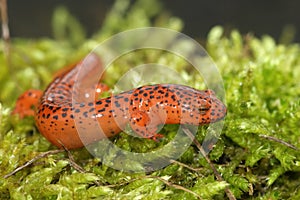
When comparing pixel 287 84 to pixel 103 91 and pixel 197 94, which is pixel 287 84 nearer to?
pixel 197 94

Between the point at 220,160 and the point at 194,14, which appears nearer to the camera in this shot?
the point at 220,160

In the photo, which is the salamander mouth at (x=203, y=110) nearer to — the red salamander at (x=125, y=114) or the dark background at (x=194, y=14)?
the red salamander at (x=125, y=114)

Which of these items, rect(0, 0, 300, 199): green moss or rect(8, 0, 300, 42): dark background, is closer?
rect(0, 0, 300, 199): green moss

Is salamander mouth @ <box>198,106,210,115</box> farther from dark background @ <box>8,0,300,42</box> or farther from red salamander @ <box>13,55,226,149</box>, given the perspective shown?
dark background @ <box>8,0,300,42</box>

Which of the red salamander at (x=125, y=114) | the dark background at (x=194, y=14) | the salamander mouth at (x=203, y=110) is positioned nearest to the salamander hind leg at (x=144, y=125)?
the red salamander at (x=125, y=114)

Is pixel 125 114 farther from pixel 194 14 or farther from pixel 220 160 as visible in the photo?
pixel 194 14

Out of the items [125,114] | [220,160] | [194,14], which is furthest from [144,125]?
[194,14]

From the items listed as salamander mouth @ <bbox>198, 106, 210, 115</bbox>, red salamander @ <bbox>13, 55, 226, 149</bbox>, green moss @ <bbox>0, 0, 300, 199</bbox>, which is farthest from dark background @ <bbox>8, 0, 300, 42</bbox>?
salamander mouth @ <bbox>198, 106, 210, 115</bbox>

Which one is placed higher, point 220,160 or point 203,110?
point 203,110
